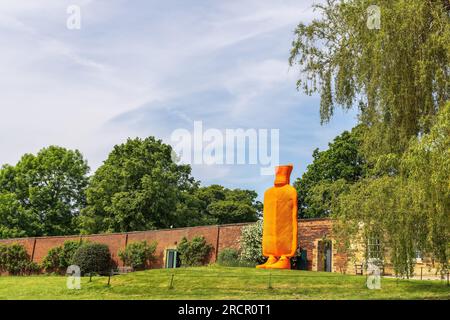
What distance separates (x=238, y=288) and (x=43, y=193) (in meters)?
33.2

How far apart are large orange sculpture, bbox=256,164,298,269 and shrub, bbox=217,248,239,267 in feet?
13.0

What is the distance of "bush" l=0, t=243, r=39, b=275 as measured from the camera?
120ft

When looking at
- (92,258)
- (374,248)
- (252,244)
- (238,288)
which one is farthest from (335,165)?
(374,248)

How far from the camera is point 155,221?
37281mm

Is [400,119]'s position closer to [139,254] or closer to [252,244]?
[252,244]

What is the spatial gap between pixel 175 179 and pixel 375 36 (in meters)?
29.3

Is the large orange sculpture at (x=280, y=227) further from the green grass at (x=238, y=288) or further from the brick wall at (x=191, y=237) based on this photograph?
the green grass at (x=238, y=288)

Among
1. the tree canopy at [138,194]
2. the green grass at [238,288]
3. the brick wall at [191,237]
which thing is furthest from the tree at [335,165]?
the green grass at [238,288]

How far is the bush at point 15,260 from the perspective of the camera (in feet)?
120

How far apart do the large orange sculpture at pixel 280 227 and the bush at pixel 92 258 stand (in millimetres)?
11960

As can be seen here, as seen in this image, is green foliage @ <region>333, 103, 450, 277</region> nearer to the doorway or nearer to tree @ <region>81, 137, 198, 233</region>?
the doorway

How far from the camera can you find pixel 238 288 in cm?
1516
